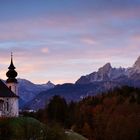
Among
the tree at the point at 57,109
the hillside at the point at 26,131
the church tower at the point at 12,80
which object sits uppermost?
the church tower at the point at 12,80

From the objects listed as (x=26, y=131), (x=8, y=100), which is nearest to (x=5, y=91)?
(x=8, y=100)

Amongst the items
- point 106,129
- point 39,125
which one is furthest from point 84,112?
point 39,125

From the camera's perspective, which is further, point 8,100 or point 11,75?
point 11,75

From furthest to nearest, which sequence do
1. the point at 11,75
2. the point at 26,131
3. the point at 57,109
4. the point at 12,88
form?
the point at 57,109
the point at 11,75
the point at 12,88
the point at 26,131

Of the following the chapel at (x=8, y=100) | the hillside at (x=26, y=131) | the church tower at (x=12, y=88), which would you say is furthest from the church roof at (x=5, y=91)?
the hillside at (x=26, y=131)

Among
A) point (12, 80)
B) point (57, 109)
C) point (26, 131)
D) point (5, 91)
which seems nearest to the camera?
point (26, 131)

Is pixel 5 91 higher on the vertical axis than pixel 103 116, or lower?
higher

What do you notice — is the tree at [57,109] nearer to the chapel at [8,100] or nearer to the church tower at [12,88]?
the church tower at [12,88]

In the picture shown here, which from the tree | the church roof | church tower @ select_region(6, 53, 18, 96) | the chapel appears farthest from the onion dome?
the tree

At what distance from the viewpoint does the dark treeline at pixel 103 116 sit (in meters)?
144

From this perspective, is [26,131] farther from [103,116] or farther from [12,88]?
[103,116]

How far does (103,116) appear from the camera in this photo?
160 meters

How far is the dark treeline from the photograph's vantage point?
14375cm

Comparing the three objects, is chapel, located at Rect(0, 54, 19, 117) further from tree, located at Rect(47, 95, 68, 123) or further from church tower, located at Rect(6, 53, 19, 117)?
tree, located at Rect(47, 95, 68, 123)
